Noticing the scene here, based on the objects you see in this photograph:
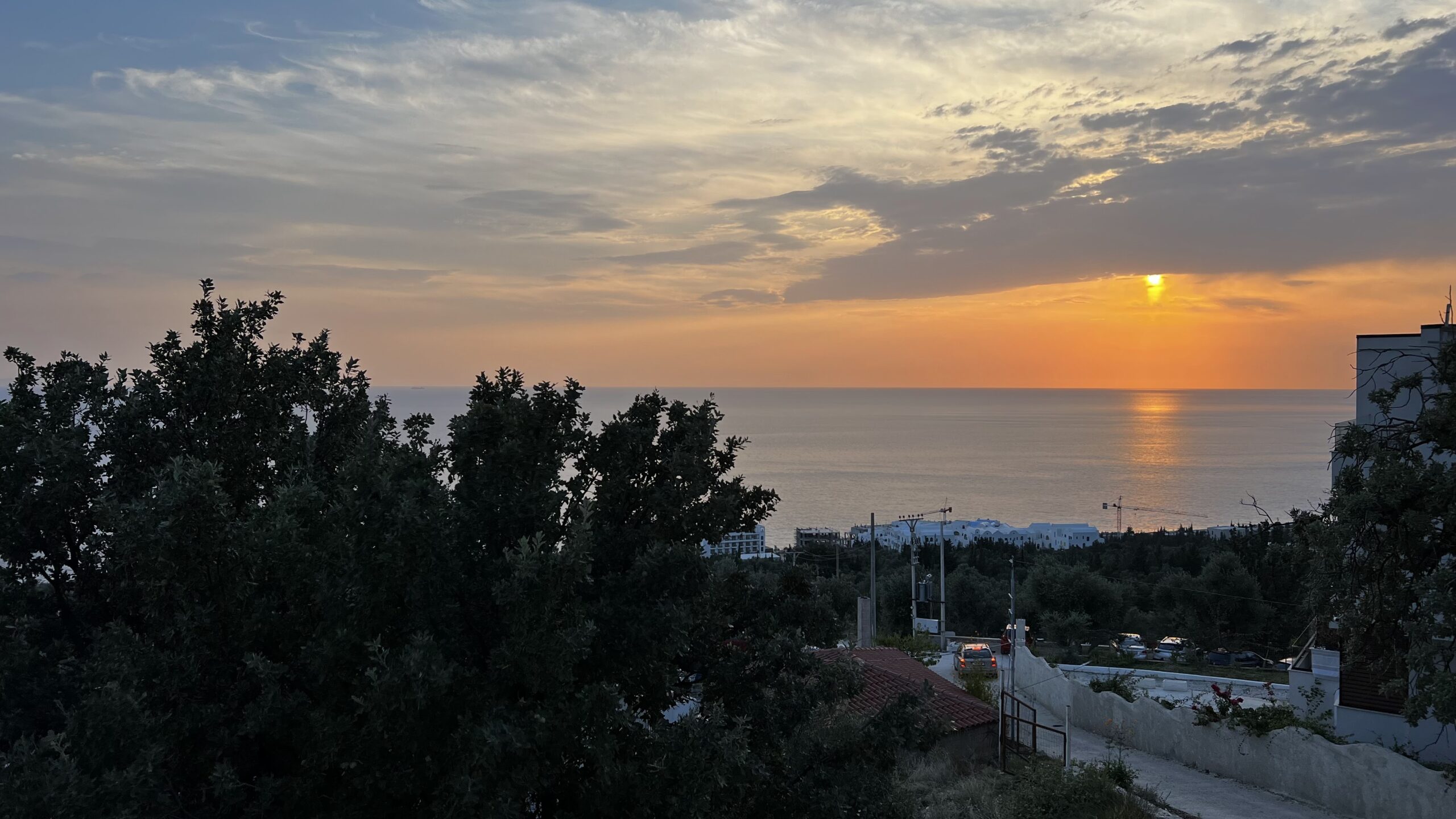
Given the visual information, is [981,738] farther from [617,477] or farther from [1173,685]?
[617,477]

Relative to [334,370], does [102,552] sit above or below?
below

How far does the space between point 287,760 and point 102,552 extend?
3.66 meters

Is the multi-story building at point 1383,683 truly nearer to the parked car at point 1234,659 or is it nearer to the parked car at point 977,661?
the parked car at point 977,661

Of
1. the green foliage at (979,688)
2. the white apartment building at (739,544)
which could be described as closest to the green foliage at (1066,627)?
the white apartment building at (739,544)

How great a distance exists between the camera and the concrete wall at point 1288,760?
49.8 ft

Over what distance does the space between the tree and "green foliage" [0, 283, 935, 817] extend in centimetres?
506

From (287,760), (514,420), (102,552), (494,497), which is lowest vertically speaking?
(287,760)

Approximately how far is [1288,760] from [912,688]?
655cm

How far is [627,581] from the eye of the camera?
8.20 metres

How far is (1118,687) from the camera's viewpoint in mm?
24484

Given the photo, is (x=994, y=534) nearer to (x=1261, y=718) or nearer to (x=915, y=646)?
(x=915, y=646)

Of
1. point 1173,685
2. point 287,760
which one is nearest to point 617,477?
point 287,760

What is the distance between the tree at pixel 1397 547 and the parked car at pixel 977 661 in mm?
17775

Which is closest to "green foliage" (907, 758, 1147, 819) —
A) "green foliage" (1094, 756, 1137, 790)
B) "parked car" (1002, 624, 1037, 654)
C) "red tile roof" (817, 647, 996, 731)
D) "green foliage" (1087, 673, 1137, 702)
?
"green foliage" (1094, 756, 1137, 790)
